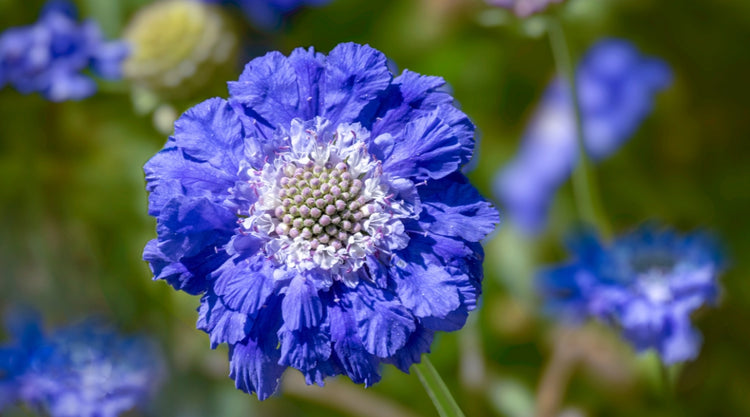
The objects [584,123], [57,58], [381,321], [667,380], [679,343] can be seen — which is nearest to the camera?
[381,321]

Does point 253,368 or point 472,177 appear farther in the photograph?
point 472,177

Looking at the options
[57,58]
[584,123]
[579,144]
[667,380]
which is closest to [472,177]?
[584,123]

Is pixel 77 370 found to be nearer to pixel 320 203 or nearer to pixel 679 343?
pixel 320 203

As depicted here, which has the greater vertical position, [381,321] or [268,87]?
[268,87]

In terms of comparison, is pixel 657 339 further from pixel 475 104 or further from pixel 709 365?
pixel 475 104

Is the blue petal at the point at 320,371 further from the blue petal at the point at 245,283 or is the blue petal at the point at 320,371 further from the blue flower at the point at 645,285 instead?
the blue flower at the point at 645,285
